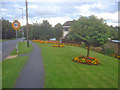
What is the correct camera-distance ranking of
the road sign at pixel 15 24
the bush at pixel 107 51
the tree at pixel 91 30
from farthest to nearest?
the bush at pixel 107 51 < the road sign at pixel 15 24 < the tree at pixel 91 30

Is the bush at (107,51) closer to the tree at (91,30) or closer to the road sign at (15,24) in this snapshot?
the tree at (91,30)

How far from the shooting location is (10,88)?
4.96 m

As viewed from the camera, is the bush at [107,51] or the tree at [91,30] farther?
the bush at [107,51]

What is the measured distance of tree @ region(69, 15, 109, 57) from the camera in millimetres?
9398

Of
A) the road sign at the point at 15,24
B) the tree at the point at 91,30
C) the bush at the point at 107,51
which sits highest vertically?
the road sign at the point at 15,24

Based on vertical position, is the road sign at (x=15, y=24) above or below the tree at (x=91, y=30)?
above

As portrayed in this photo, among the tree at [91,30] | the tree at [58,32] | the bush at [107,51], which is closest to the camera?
the tree at [91,30]

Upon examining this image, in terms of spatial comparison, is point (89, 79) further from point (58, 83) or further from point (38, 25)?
point (38, 25)

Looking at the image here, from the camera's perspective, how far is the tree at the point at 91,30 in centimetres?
940

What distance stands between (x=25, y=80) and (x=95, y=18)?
277 inches

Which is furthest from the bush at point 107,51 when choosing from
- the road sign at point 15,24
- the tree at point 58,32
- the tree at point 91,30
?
the tree at point 58,32

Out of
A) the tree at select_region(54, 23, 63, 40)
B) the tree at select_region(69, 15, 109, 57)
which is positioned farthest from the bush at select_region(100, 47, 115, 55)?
the tree at select_region(54, 23, 63, 40)

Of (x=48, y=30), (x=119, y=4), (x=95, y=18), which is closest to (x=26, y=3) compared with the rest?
(x=48, y=30)

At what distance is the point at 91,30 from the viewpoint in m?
9.70
